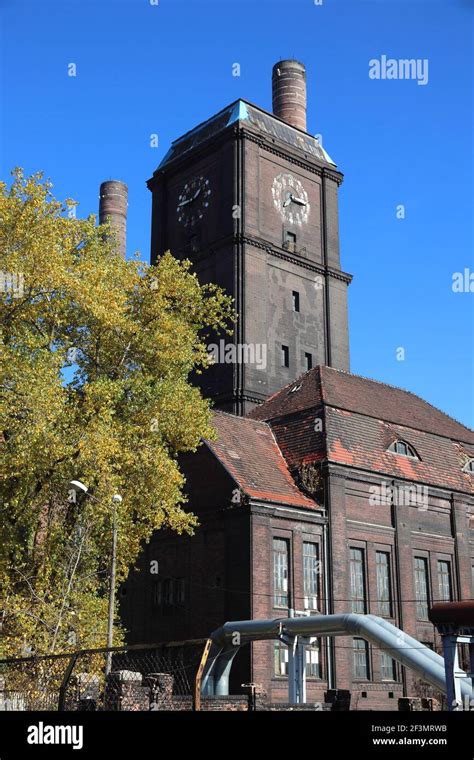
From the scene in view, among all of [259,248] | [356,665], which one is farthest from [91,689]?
[259,248]

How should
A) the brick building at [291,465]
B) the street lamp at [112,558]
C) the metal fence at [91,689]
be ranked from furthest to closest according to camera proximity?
the brick building at [291,465] → the street lamp at [112,558] → the metal fence at [91,689]

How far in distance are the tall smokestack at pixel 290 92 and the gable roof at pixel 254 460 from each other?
85.1 feet

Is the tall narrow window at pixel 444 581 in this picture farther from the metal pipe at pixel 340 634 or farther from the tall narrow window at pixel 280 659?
the metal pipe at pixel 340 634

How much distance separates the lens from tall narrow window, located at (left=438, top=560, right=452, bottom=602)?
37344mm

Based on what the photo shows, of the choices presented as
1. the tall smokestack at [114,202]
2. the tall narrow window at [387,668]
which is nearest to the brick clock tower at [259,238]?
the tall smokestack at [114,202]

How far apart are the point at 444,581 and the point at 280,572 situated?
9.61 meters

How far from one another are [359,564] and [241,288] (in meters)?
17.1

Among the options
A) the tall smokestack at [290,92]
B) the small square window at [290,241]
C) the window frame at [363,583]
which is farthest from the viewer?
the tall smokestack at [290,92]

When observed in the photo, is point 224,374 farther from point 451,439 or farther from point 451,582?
point 451,582

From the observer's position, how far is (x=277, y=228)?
49219mm

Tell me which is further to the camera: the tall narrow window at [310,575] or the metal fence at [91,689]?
the tall narrow window at [310,575]

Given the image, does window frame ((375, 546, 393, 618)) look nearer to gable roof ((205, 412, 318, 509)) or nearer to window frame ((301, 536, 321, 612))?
window frame ((301, 536, 321, 612))

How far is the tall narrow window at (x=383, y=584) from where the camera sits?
3467cm

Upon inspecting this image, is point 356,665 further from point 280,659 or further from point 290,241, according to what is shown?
point 290,241
